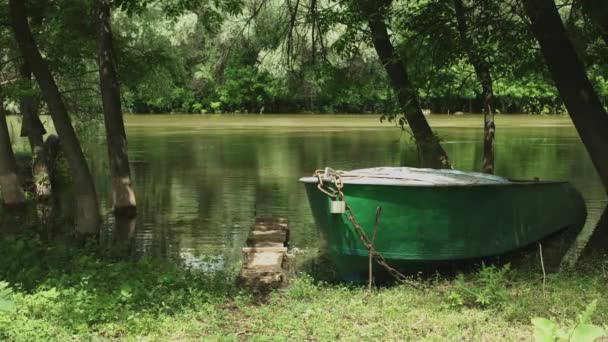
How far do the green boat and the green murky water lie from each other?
2187 mm

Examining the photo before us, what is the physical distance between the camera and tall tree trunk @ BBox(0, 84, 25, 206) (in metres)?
13.0

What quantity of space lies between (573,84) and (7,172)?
9683mm

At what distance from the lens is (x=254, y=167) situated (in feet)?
71.5

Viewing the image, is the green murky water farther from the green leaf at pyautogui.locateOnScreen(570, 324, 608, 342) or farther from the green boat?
the green leaf at pyautogui.locateOnScreen(570, 324, 608, 342)

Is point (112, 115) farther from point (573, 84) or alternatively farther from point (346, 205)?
point (573, 84)

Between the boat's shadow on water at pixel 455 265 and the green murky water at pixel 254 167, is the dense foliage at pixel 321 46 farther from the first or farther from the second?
the boat's shadow on water at pixel 455 265

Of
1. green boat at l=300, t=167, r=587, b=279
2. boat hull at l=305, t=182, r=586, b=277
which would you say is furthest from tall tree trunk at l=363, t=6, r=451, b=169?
boat hull at l=305, t=182, r=586, b=277

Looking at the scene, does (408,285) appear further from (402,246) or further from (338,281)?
(338,281)

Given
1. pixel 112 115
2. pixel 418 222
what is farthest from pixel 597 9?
pixel 112 115

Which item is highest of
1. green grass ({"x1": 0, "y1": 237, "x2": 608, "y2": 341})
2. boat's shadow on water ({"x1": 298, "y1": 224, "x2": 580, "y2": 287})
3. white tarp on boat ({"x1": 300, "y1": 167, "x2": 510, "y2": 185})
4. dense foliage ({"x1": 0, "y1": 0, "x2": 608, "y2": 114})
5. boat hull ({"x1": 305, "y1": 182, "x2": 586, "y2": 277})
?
dense foliage ({"x1": 0, "y1": 0, "x2": 608, "y2": 114})

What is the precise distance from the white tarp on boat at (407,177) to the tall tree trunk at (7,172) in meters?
6.99

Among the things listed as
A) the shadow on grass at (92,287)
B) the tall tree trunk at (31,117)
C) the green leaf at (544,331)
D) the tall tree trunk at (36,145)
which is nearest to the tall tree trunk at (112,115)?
the tall tree trunk at (36,145)

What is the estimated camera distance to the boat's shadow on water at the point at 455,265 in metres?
8.05

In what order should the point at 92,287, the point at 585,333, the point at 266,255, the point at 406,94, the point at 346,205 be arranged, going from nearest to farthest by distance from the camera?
the point at 585,333
the point at 92,287
the point at 346,205
the point at 266,255
the point at 406,94
